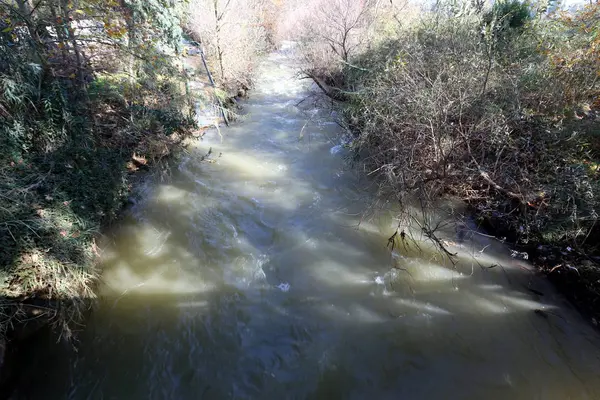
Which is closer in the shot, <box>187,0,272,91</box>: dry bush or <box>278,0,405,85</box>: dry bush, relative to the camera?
<box>278,0,405,85</box>: dry bush

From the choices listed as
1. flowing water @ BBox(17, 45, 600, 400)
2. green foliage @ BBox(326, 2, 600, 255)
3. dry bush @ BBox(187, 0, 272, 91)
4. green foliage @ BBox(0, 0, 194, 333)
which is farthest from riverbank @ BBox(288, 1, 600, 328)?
dry bush @ BBox(187, 0, 272, 91)

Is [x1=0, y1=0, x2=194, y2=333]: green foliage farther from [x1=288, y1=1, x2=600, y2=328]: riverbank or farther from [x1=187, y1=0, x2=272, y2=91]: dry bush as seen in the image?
[x1=288, y1=1, x2=600, y2=328]: riverbank

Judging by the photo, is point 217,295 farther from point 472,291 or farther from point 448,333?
point 472,291

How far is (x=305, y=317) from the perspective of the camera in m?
4.55

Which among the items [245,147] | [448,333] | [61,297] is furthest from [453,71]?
[61,297]

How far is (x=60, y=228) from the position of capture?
4.01 metres

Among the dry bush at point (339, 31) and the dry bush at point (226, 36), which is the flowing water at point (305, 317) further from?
the dry bush at point (226, 36)

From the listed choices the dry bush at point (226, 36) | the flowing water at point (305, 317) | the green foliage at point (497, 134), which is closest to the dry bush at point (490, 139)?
the green foliage at point (497, 134)

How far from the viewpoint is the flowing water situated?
12.3 ft

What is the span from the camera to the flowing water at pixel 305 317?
3.74 m

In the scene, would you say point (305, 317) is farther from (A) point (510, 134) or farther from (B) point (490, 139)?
(A) point (510, 134)

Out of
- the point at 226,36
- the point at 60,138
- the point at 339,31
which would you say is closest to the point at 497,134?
the point at 60,138

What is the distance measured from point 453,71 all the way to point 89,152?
7.38 m

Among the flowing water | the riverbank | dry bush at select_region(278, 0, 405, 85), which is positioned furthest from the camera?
dry bush at select_region(278, 0, 405, 85)
